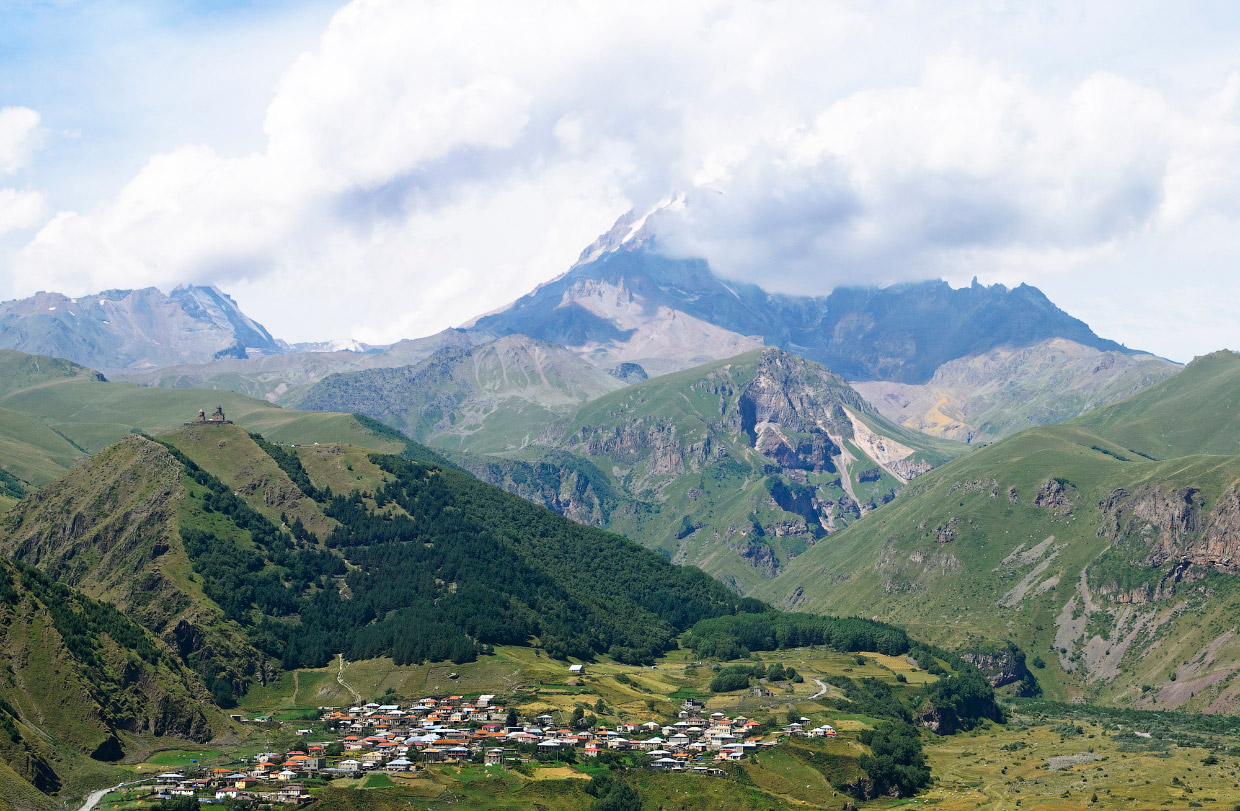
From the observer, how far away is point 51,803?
196m

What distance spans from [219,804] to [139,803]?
47.3 feet

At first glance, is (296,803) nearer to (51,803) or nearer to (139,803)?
(139,803)

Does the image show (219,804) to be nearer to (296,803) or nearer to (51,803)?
(296,803)

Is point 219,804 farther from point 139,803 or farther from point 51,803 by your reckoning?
point 51,803

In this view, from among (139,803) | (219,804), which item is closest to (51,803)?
(139,803)

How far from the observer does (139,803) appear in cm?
19900

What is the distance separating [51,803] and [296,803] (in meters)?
39.0

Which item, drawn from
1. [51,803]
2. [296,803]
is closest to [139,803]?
[51,803]

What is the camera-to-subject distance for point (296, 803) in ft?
654

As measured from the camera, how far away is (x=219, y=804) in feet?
643

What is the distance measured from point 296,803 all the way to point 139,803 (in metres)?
25.6

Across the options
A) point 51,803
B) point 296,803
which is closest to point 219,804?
point 296,803

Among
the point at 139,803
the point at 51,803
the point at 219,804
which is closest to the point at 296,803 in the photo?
the point at 219,804
